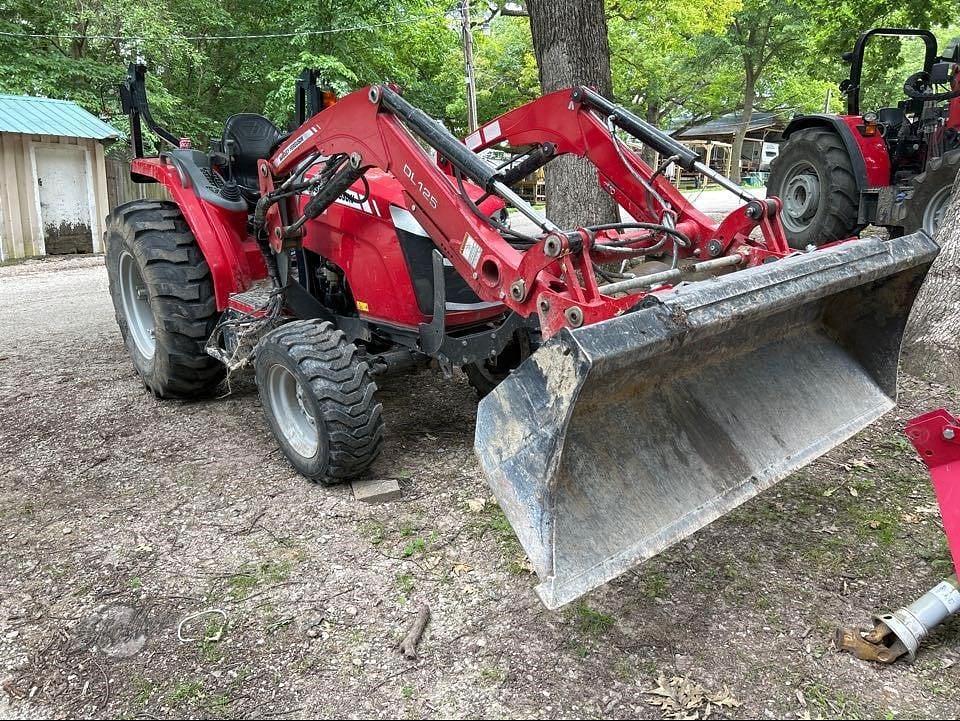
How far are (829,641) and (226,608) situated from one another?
2.00 metres

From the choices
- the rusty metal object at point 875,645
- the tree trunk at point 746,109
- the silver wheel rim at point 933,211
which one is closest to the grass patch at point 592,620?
the rusty metal object at point 875,645

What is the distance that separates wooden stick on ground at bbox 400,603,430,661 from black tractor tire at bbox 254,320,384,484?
932 mm

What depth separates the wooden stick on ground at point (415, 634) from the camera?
2.39 m

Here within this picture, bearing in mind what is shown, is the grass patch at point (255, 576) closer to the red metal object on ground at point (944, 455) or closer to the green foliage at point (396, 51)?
the red metal object on ground at point (944, 455)

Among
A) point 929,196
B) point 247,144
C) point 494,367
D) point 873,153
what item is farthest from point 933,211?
point 247,144

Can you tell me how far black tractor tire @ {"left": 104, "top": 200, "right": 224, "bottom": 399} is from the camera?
4.32 m

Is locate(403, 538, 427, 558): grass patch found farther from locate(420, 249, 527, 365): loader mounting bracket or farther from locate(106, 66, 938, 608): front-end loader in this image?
locate(420, 249, 527, 365): loader mounting bracket

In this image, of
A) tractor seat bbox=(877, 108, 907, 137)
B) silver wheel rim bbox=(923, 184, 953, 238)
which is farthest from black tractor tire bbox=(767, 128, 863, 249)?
silver wheel rim bbox=(923, 184, 953, 238)

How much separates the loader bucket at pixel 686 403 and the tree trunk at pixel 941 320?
1291 mm

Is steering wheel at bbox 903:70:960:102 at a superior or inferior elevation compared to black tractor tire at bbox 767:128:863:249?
superior

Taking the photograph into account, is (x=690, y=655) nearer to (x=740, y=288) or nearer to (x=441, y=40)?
(x=740, y=288)

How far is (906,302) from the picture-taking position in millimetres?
3213

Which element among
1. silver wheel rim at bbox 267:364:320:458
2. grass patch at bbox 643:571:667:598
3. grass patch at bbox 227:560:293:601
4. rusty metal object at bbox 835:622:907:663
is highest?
silver wheel rim at bbox 267:364:320:458

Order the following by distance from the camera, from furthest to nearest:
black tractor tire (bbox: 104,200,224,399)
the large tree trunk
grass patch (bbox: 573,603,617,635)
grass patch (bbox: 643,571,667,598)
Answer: the large tree trunk, black tractor tire (bbox: 104,200,224,399), grass patch (bbox: 643,571,667,598), grass patch (bbox: 573,603,617,635)
